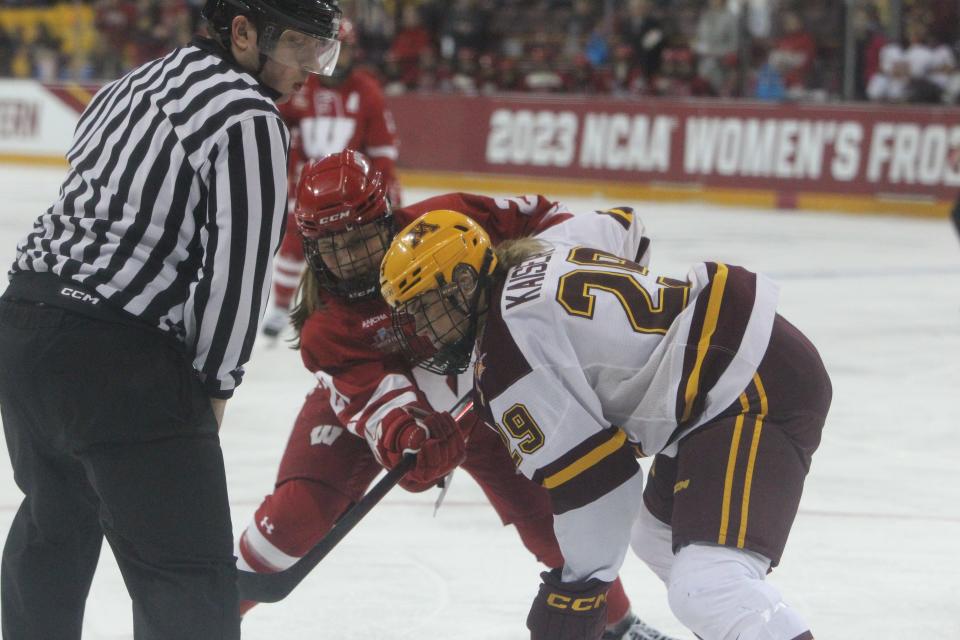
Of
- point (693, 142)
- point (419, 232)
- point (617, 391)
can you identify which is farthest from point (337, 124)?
point (693, 142)

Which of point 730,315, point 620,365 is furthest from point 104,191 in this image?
point 730,315

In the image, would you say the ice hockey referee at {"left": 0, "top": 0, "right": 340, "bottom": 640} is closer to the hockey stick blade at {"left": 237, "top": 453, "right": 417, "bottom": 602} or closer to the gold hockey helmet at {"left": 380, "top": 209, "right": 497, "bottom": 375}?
the gold hockey helmet at {"left": 380, "top": 209, "right": 497, "bottom": 375}

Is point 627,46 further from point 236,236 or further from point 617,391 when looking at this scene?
point 236,236

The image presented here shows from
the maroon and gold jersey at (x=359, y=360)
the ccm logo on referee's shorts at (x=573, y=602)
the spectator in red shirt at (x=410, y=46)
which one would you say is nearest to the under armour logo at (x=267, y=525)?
the maroon and gold jersey at (x=359, y=360)

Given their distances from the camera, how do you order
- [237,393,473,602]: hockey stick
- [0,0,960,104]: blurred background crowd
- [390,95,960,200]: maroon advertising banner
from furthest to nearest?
Result: [0,0,960,104]: blurred background crowd < [390,95,960,200]: maroon advertising banner < [237,393,473,602]: hockey stick

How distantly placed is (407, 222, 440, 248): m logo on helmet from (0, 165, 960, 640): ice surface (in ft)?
3.27

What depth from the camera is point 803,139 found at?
35.5 ft

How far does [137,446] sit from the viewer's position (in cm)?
189

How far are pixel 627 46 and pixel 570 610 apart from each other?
10.2 m

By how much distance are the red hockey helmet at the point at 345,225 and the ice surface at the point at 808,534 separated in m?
0.74

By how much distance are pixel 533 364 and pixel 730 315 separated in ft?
1.09

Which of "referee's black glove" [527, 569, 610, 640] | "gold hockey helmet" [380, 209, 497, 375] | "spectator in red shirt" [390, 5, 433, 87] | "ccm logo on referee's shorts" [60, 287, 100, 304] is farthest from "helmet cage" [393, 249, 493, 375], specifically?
"spectator in red shirt" [390, 5, 433, 87]

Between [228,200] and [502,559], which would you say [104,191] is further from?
[502,559]

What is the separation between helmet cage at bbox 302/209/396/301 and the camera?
8.64 ft
